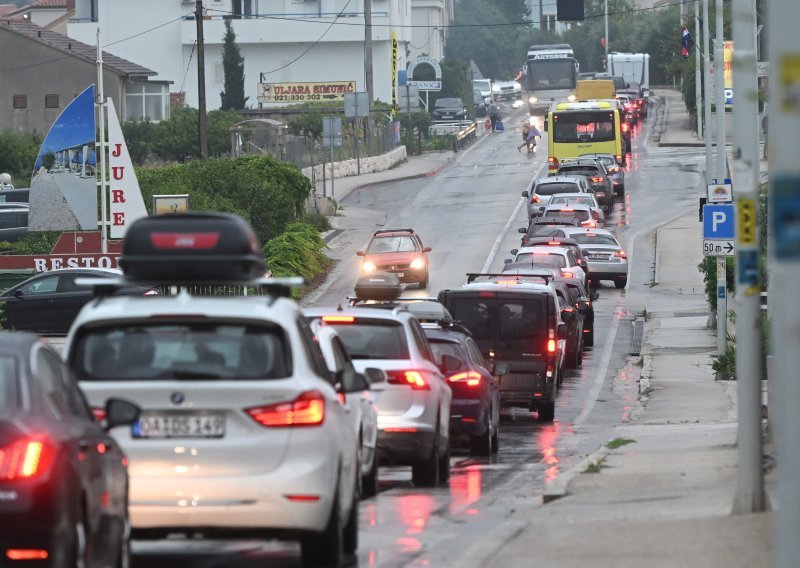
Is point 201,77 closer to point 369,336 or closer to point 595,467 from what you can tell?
point 369,336

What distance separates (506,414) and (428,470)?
32.2 ft

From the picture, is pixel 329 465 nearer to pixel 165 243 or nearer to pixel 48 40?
pixel 165 243

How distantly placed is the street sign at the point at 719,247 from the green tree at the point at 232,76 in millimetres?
73886

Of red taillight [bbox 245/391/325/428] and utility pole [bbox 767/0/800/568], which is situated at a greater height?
utility pole [bbox 767/0/800/568]

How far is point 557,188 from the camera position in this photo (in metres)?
55.3

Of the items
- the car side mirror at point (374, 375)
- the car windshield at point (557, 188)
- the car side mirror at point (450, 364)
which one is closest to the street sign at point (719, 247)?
the car side mirror at point (450, 364)

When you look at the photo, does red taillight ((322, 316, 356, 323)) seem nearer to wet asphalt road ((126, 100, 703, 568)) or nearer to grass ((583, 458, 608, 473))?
wet asphalt road ((126, 100, 703, 568))

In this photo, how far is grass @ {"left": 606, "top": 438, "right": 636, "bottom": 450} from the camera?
719 inches

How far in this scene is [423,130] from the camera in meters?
94.6

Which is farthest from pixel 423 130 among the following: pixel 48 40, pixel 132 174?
pixel 132 174

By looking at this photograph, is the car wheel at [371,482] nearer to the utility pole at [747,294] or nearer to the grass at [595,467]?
the grass at [595,467]

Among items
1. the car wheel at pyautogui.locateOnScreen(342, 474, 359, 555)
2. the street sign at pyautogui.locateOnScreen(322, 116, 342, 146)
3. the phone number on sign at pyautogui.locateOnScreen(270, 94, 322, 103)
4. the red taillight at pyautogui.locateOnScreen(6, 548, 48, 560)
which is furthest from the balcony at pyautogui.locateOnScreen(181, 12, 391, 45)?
the red taillight at pyautogui.locateOnScreen(6, 548, 48, 560)

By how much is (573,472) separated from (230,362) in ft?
20.2

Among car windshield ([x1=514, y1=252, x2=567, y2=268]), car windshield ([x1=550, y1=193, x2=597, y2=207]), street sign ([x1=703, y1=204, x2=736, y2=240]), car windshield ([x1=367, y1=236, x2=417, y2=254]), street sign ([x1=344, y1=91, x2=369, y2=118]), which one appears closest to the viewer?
street sign ([x1=703, y1=204, x2=736, y2=240])
